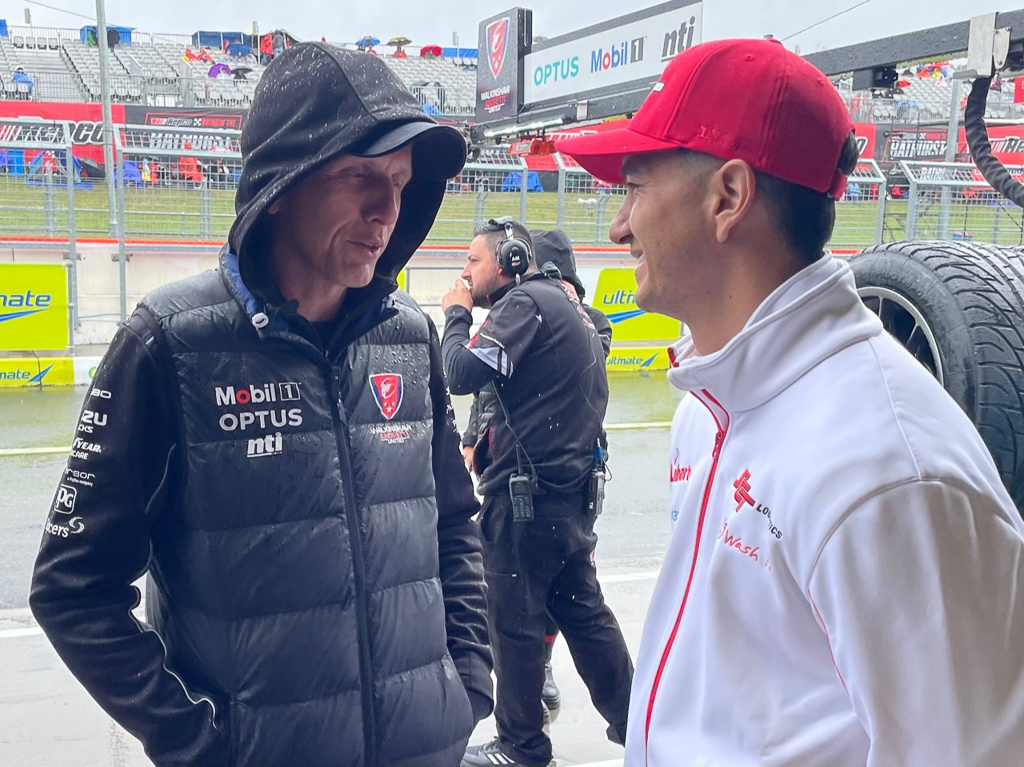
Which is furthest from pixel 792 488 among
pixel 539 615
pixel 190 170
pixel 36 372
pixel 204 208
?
pixel 204 208

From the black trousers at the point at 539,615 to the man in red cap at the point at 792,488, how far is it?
7.41ft

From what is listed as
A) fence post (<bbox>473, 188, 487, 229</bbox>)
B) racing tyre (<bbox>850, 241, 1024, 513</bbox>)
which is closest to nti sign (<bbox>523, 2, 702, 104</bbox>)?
racing tyre (<bbox>850, 241, 1024, 513</bbox>)

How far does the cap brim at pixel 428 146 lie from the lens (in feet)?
5.91

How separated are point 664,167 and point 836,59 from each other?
179cm

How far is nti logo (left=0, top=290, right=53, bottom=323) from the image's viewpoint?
1098 centimetres

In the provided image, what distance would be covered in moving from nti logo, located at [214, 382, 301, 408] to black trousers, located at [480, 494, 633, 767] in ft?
7.09

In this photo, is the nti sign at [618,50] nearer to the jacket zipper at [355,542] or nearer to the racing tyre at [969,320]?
the racing tyre at [969,320]

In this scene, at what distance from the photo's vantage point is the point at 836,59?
2969 millimetres

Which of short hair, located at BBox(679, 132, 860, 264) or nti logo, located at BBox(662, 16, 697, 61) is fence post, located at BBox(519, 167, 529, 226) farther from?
short hair, located at BBox(679, 132, 860, 264)

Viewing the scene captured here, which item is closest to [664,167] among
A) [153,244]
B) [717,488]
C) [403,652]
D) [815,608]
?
[717,488]

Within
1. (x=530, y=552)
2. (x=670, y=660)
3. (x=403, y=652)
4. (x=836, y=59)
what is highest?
(x=836, y=59)

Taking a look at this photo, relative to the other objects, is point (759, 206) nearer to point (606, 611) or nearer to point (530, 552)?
point (530, 552)

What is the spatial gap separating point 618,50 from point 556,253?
3.78 metres

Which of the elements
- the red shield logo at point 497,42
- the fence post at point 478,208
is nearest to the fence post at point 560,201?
the fence post at point 478,208
